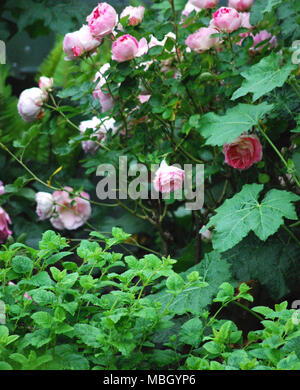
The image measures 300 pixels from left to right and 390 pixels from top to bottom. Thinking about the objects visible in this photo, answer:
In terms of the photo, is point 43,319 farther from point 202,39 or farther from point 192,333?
point 202,39

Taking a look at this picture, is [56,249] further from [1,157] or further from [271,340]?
[1,157]

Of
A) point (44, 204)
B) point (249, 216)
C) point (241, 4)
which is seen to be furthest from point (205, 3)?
point (44, 204)

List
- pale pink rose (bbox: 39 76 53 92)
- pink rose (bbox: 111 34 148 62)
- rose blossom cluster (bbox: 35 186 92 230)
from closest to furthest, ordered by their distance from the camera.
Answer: pink rose (bbox: 111 34 148 62)
pale pink rose (bbox: 39 76 53 92)
rose blossom cluster (bbox: 35 186 92 230)

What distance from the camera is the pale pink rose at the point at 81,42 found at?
183 cm

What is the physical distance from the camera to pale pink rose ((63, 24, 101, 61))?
1830mm

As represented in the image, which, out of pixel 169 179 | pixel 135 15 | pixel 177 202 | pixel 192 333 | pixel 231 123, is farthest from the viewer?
pixel 177 202

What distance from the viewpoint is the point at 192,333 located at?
1.26 meters

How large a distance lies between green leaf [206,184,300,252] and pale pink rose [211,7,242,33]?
52cm

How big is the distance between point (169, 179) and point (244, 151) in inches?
9.5

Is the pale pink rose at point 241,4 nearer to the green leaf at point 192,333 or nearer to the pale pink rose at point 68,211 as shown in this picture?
the pale pink rose at point 68,211

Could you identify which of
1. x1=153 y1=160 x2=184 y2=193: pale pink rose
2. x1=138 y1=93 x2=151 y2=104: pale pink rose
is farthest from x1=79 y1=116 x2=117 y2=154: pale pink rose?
x1=153 y1=160 x2=184 y2=193: pale pink rose

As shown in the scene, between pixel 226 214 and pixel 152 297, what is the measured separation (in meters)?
0.31

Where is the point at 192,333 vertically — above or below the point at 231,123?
below

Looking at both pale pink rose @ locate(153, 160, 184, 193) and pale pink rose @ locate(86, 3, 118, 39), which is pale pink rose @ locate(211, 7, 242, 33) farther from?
pale pink rose @ locate(153, 160, 184, 193)
